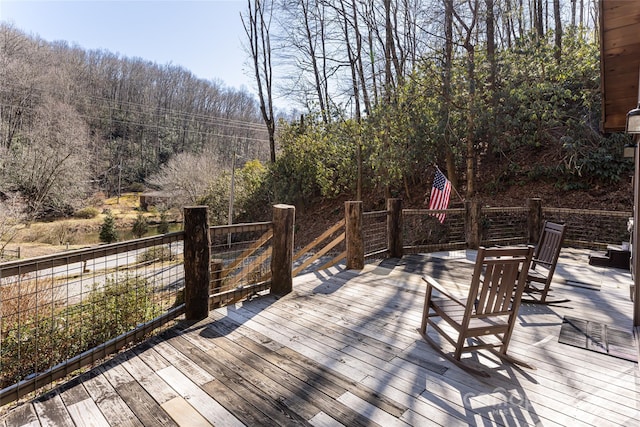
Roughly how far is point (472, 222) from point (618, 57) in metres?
3.83

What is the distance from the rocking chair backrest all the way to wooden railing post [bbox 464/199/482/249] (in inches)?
186

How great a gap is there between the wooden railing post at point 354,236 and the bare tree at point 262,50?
12250 mm

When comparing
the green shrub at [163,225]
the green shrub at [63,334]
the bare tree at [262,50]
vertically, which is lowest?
the green shrub at [63,334]

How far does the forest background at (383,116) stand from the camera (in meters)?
8.20

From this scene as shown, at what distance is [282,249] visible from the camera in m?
4.02

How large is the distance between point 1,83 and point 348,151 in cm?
2529

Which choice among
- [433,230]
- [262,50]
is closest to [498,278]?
[433,230]

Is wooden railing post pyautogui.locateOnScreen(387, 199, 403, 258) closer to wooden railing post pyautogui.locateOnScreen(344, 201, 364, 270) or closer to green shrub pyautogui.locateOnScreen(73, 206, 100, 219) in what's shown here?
wooden railing post pyautogui.locateOnScreen(344, 201, 364, 270)

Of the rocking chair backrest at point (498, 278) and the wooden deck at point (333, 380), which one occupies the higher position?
the rocking chair backrest at point (498, 278)

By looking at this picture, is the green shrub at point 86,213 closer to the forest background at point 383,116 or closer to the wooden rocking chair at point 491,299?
the forest background at point 383,116

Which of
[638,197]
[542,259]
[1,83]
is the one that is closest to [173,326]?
[542,259]

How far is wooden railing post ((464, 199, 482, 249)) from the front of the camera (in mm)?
6859

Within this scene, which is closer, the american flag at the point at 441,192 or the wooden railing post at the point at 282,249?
the wooden railing post at the point at 282,249

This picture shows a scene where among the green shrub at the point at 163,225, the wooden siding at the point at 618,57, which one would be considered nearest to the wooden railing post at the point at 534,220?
the wooden siding at the point at 618,57
